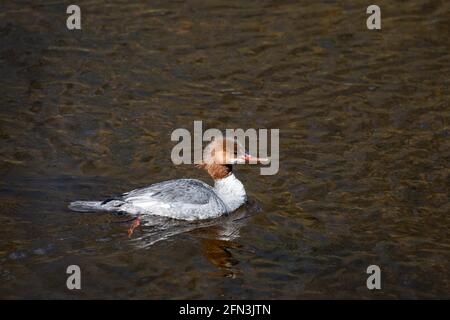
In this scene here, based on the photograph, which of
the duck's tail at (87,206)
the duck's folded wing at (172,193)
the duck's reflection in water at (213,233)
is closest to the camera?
the duck's reflection in water at (213,233)

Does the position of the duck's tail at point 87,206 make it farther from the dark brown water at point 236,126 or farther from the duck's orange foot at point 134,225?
the duck's orange foot at point 134,225

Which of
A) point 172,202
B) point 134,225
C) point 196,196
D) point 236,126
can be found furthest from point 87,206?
point 236,126

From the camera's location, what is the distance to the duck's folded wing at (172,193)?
10.0m

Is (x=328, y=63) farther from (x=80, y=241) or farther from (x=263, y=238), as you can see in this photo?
(x=80, y=241)

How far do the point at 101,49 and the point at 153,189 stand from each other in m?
4.85

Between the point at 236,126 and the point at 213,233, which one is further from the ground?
the point at 236,126

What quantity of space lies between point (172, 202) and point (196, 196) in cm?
29

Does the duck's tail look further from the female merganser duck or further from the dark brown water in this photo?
the dark brown water

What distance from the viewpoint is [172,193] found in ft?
33.1

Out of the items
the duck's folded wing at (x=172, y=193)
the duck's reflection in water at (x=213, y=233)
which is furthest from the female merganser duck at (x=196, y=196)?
the duck's reflection in water at (x=213, y=233)

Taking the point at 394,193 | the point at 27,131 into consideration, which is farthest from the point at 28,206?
the point at 394,193

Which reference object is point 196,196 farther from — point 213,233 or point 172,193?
point 213,233

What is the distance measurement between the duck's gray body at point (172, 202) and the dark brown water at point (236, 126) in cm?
15

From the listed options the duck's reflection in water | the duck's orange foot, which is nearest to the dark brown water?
the duck's reflection in water
